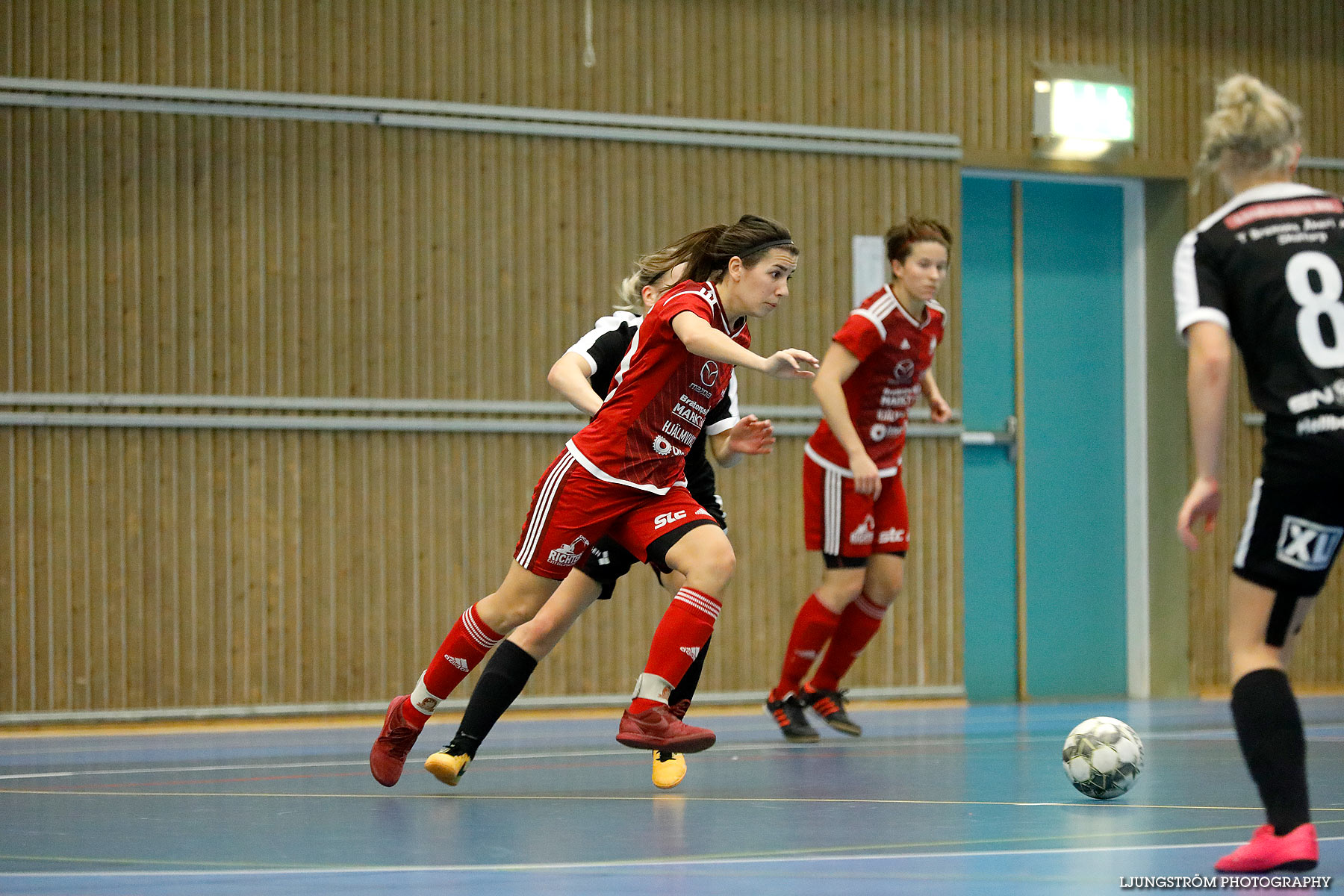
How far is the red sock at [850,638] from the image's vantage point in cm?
671

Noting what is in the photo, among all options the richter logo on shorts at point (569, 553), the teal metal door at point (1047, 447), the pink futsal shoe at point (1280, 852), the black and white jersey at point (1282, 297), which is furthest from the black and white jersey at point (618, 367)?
the teal metal door at point (1047, 447)

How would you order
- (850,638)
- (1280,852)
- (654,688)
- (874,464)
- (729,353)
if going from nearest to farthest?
(1280,852) → (729,353) → (654,688) → (874,464) → (850,638)

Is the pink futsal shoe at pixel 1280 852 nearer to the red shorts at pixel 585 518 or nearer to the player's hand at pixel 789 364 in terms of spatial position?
the player's hand at pixel 789 364

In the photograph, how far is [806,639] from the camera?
6543mm

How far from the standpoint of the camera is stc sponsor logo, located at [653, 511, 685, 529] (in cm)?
441

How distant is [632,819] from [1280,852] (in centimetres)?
169

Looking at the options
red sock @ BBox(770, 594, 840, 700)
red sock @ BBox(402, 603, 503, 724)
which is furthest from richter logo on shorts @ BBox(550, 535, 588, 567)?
red sock @ BBox(770, 594, 840, 700)

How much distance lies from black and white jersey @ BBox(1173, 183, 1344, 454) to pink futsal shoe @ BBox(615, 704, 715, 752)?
5.74ft

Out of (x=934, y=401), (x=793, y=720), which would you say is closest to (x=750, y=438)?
(x=793, y=720)

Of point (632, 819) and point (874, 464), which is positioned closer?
point (632, 819)

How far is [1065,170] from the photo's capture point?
9.74 m

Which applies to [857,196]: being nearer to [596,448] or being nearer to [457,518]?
[457,518]

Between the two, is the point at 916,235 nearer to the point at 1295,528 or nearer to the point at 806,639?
the point at 806,639

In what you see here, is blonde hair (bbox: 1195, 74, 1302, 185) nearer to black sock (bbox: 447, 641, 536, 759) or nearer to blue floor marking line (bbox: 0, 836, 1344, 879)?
blue floor marking line (bbox: 0, 836, 1344, 879)
